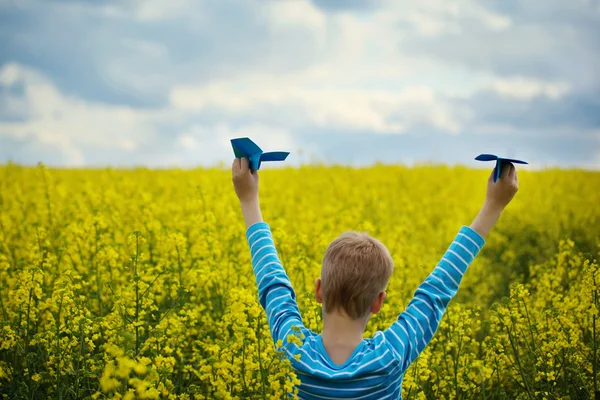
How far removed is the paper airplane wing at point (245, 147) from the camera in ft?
7.99

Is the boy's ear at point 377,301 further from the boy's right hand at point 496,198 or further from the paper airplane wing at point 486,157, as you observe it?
the paper airplane wing at point 486,157

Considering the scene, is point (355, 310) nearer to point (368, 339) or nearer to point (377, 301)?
point (377, 301)

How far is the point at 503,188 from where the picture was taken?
253cm

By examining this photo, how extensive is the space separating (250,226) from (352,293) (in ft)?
1.83

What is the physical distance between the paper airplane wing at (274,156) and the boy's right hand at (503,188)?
819mm

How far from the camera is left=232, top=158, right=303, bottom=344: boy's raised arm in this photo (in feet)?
8.07

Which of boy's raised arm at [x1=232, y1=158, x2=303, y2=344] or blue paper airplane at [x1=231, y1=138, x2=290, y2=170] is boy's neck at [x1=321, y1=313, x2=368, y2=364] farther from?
blue paper airplane at [x1=231, y1=138, x2=290, y2=170]

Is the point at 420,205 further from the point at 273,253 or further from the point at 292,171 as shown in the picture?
the point at 273,253

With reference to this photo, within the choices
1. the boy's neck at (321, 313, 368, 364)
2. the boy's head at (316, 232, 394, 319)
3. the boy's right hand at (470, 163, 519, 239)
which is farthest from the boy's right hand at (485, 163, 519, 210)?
the boy's neck at (321, 313, 368, 364)

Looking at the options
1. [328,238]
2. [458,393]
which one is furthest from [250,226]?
[328,238]

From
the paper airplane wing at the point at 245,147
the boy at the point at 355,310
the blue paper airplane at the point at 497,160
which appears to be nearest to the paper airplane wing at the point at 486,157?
the blue paper airplane at the point at 497,160

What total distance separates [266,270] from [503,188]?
0.97 metres

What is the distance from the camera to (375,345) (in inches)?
89.8

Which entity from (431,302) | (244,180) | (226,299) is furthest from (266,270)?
(226,299)
